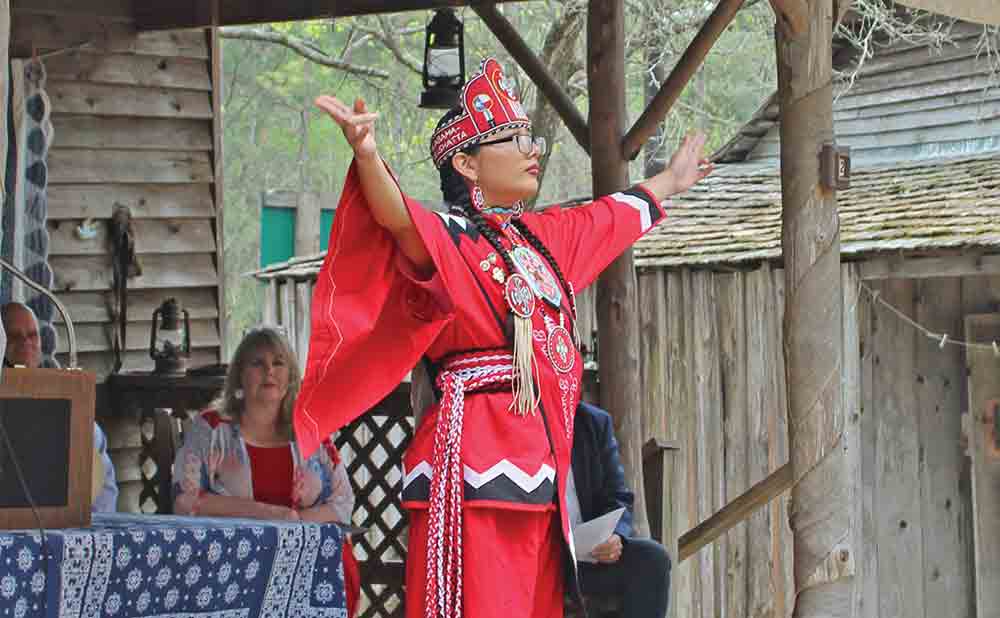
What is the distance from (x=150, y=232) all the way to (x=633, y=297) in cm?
261

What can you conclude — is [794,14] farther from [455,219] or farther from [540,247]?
[455,219]

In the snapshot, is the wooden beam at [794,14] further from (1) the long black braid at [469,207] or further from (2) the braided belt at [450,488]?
(2) the braided belt at [450,488]

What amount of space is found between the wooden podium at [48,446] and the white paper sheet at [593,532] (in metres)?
1.18

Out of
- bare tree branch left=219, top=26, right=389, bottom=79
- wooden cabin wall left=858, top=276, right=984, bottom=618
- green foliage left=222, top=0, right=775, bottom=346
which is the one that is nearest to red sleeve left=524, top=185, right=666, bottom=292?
wooden cabin wall left=858, top=276, right=984, bottom=618

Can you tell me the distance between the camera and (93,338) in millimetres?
6832

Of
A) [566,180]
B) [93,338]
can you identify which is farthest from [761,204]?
[566,180]

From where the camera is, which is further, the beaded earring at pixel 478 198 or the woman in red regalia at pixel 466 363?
the beaded earring at pixel 478 198

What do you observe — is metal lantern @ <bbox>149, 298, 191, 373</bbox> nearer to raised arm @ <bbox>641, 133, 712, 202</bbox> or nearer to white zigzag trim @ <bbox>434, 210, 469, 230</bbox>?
raised arm @ <bbox>641, 133, 712, 202</bbox>

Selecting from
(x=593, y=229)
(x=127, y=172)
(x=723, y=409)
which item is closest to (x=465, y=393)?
(x=593, y=229)

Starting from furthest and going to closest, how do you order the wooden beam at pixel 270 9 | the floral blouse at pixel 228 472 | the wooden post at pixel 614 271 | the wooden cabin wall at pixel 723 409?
the wooden cabin wall at pixel 723 409
the wooden beam at pixel 270 9
the wooden post at pixel 614 271
the floral blouse at pixel 228 472

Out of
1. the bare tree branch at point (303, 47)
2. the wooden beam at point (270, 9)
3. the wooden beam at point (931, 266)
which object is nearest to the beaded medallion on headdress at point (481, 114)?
the wooden beam at point (270, 9)

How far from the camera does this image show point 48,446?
3213mm

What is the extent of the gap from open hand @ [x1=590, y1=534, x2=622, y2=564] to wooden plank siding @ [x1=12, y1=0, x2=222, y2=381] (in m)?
3.52

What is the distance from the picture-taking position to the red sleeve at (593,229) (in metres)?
3.91
